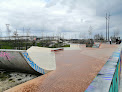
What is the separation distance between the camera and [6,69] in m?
6.41

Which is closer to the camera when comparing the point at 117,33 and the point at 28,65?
the point at 28,65

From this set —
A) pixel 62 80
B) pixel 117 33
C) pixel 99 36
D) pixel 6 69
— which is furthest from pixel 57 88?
pixel 99 36

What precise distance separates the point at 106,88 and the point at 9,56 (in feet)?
15.5

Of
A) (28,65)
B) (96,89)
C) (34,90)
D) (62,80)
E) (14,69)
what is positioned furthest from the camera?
(14,69)

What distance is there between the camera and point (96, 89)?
2279mm

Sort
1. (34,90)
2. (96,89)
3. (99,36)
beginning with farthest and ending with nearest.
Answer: (99,36) < (34,90) < (96,89)

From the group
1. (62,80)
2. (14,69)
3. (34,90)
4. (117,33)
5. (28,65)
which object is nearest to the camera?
(34,90)

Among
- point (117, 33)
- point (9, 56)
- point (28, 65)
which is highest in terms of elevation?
point (117, 33)

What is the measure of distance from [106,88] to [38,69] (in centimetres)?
359

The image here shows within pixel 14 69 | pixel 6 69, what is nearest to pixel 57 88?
pixel 14 69

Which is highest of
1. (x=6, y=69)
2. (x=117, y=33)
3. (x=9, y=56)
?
(x=117, y=33)

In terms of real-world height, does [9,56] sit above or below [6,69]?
above

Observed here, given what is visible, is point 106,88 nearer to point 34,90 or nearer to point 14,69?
point 34,90

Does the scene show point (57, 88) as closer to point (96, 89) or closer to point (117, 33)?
point (96, 89)
